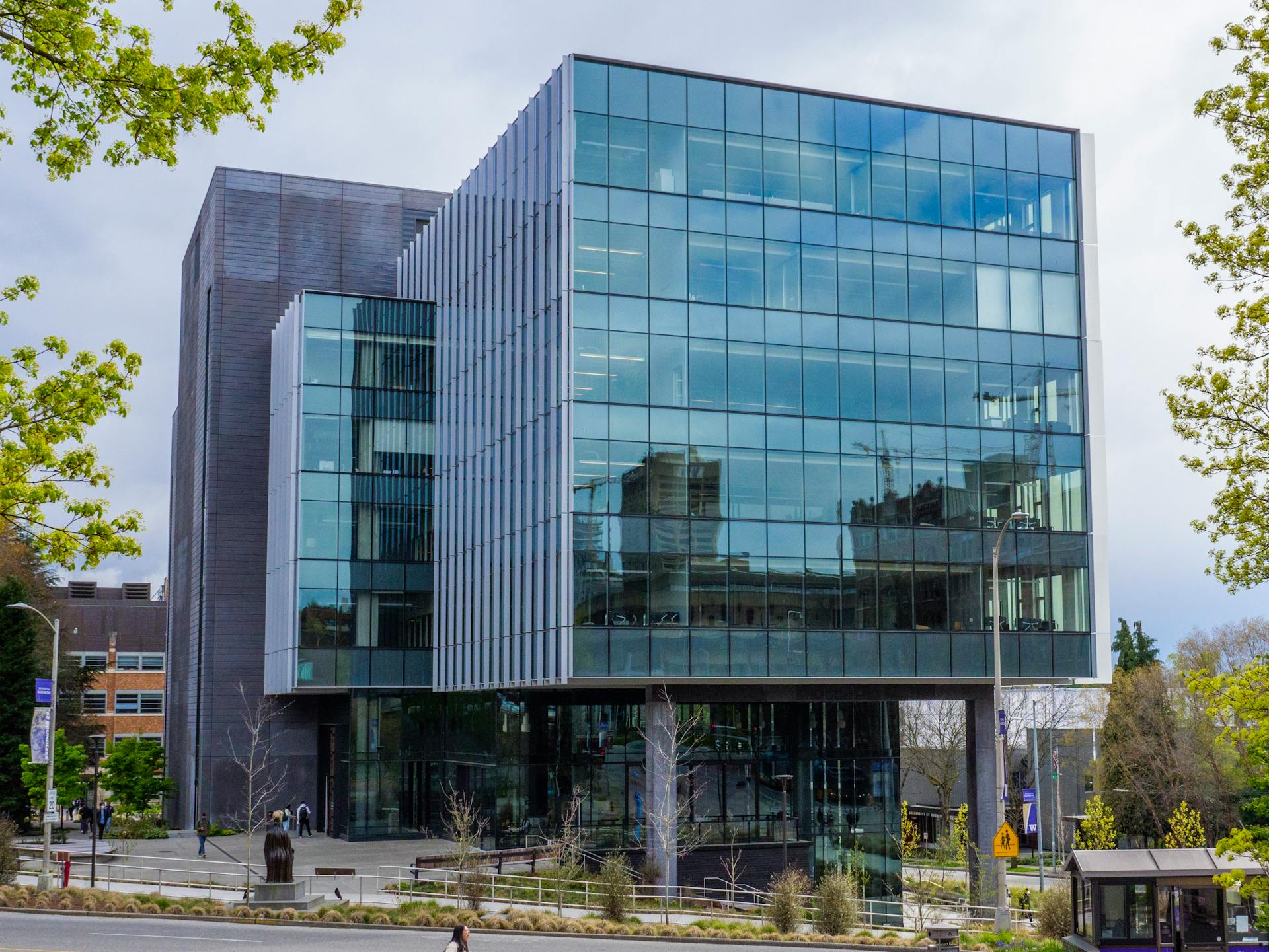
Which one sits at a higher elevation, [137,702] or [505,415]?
[505,415]

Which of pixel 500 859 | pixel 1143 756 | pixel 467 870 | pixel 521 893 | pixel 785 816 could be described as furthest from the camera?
pixel 1143 756

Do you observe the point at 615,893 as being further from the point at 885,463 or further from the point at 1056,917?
the point at 885,463

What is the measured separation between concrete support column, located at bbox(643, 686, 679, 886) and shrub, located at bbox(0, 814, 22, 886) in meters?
19.3

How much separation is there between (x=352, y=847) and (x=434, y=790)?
470 cm

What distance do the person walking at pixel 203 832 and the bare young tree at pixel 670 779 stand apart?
18.3 meters

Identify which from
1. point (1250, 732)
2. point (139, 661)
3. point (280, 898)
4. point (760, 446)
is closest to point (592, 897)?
point (280, 898)

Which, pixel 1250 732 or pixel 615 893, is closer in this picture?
pixel 1250 732

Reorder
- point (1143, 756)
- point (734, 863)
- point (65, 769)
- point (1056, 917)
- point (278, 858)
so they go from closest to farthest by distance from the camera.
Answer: point (1056, 917) → point (278, 858) → point (734, 863) → point (65, 769) → point (1143, 756)

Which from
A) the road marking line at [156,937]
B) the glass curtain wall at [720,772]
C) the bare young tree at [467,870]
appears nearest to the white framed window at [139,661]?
the glass curtain wall at [720,772]

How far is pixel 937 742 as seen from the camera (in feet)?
289

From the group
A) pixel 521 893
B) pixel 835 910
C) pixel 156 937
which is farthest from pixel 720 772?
pixel 156 937

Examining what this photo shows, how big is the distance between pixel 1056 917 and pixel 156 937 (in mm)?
21462

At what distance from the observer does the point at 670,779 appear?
42.3 m

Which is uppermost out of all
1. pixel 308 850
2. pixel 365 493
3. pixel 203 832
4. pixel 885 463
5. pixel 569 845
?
pixel 365 493
